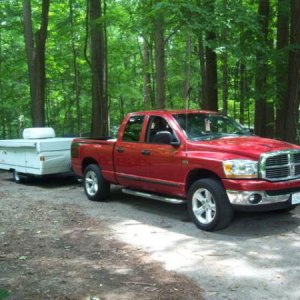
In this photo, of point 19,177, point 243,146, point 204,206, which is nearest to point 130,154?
point 204,206

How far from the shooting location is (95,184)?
400 inches

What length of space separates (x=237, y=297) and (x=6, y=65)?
72.5ft

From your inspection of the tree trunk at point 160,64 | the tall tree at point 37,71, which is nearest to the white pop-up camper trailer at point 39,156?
the tree trunk at point 160,64

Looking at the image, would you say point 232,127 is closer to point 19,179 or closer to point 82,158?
point 82,158

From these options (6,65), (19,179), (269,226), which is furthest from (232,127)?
(6,65)

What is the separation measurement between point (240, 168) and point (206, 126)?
5.70 ft

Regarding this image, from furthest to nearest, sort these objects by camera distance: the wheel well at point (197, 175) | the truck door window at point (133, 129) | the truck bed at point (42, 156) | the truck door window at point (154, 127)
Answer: the truck bed at point (42, 156), the truck door window at point (133, 129), the truck door window at point (154, 127), the wheel well at point (197, 175)

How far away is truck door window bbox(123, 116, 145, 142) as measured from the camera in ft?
29.8

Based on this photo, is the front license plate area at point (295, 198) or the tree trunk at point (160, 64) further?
the tree trunk at point (160, 64)

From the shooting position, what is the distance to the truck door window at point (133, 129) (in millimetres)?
9068

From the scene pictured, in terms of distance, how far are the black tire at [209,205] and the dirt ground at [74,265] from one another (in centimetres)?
142

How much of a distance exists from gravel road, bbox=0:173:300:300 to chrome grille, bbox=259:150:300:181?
88 cm

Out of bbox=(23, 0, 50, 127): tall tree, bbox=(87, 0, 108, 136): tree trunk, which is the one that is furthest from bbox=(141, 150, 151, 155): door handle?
bbox=(23, 0, 50, 127): tall tree

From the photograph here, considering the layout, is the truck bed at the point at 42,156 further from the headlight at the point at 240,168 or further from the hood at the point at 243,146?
the headlight at the point at 240,168
